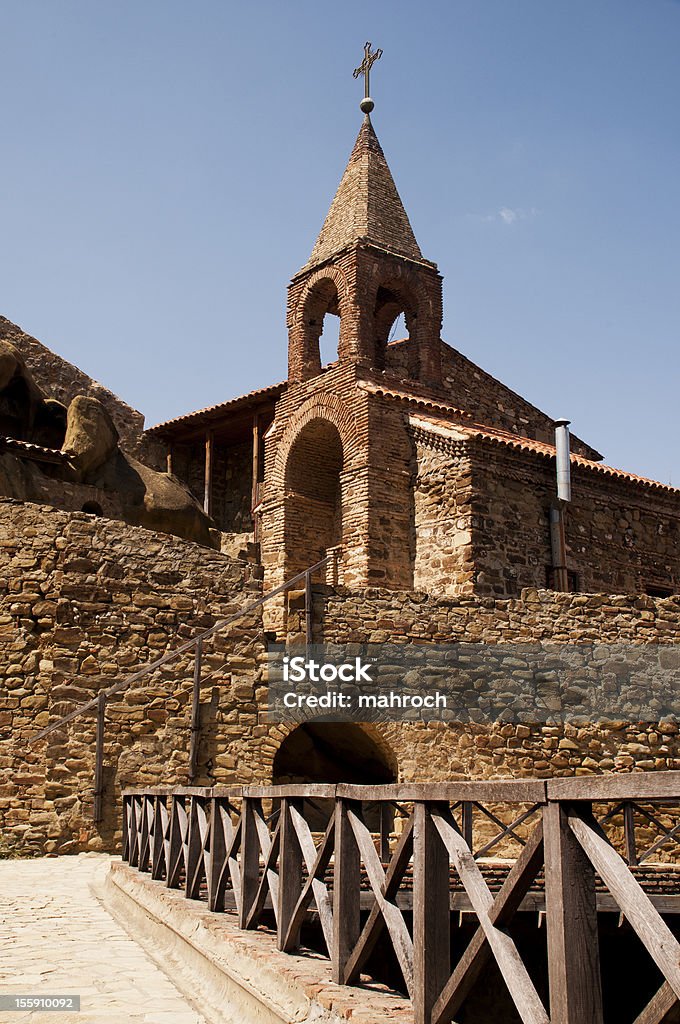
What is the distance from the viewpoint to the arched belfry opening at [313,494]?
2028cm

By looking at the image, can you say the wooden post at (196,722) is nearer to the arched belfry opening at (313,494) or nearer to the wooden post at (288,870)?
the wooden post at (288,870)

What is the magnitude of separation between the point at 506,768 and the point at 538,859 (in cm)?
1051

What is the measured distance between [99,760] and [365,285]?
12.3 metres

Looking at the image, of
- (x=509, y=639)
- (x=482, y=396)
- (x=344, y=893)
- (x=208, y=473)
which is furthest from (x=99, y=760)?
(x=208, y=473)

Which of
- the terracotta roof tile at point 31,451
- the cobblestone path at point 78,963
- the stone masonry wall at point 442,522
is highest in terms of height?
the terracotta roof tile at point 31,451

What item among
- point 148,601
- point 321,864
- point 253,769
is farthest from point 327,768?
point 321,864

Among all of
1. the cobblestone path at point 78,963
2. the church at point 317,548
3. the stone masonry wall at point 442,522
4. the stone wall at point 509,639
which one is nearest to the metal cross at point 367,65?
the church at point 317,548

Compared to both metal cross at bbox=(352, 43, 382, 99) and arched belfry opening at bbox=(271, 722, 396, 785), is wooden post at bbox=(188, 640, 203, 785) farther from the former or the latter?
metal cross at bbox=(352, 43, 382, 99)

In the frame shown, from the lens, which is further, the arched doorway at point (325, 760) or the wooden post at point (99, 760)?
the arched doorway at point (325, 760)

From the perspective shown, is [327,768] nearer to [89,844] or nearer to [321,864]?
[89,844]

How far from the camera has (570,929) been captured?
2568 millimetres

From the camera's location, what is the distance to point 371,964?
718 cm

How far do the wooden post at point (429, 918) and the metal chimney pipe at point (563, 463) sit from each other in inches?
603

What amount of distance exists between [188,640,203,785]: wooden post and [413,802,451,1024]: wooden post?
28.3ft
